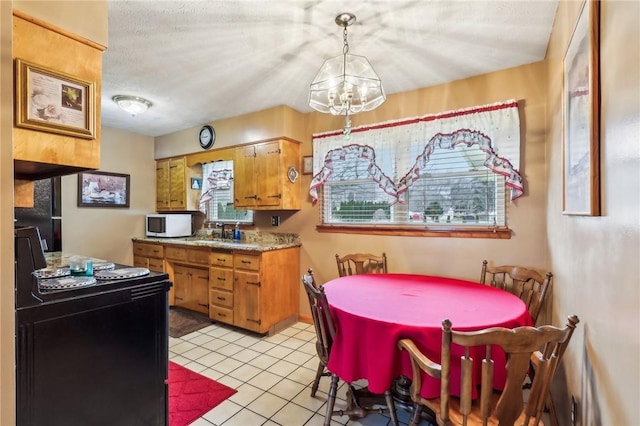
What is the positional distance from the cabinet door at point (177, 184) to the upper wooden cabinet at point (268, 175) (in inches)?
45.4

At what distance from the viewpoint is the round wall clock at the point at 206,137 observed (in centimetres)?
419

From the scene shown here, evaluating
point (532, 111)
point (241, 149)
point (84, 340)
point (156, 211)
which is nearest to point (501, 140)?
point (532, 111)

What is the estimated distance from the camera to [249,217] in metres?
4.26

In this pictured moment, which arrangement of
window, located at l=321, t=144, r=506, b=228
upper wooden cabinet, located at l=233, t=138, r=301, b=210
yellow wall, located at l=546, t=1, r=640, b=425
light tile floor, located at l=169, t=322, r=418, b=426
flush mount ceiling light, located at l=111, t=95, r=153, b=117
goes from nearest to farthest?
yellow wall, located at l=546, t=1, r=640, b=425 < light tile floor, located at l=169, t=322, r=418, b=426 < window, located at l=321, t=144, r=506, b=228 < flush mount ceiling light, located at l=111, t=95, r=153, b=117 < upper wooden cabinet, located at l=233, t=138, r=301, b=210

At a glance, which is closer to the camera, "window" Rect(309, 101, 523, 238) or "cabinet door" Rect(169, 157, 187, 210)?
"window" Rect(309, 101, 523, 238)

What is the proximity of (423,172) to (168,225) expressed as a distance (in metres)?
3.50

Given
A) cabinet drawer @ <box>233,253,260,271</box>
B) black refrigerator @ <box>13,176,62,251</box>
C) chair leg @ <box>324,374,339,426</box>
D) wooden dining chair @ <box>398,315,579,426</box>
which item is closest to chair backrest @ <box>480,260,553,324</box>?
wooden dining chair @ <box>398,315,579,426</box>

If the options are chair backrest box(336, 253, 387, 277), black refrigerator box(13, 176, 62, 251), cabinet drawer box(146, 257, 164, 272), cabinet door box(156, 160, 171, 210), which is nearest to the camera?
chair backrest box(336, 253, 387, 277)

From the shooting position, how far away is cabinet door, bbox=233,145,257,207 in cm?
378

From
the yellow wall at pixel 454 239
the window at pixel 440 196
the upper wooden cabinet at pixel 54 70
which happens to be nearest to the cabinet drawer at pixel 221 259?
the yellow wall at pixel 454 239

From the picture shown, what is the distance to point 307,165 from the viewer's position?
371cm

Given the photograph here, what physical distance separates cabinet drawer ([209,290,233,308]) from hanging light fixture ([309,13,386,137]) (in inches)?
92.0

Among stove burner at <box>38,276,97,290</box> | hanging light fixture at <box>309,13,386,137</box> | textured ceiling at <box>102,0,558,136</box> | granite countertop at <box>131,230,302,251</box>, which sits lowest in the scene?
granite countertop at <box>131,230,302,251</box>

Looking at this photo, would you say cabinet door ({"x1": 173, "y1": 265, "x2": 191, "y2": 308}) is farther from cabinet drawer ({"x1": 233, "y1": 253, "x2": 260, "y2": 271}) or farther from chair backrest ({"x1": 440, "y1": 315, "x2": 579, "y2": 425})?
chair backrest ({"x1": 440, "y1": 315, "x2": 579, "y2": 425})
